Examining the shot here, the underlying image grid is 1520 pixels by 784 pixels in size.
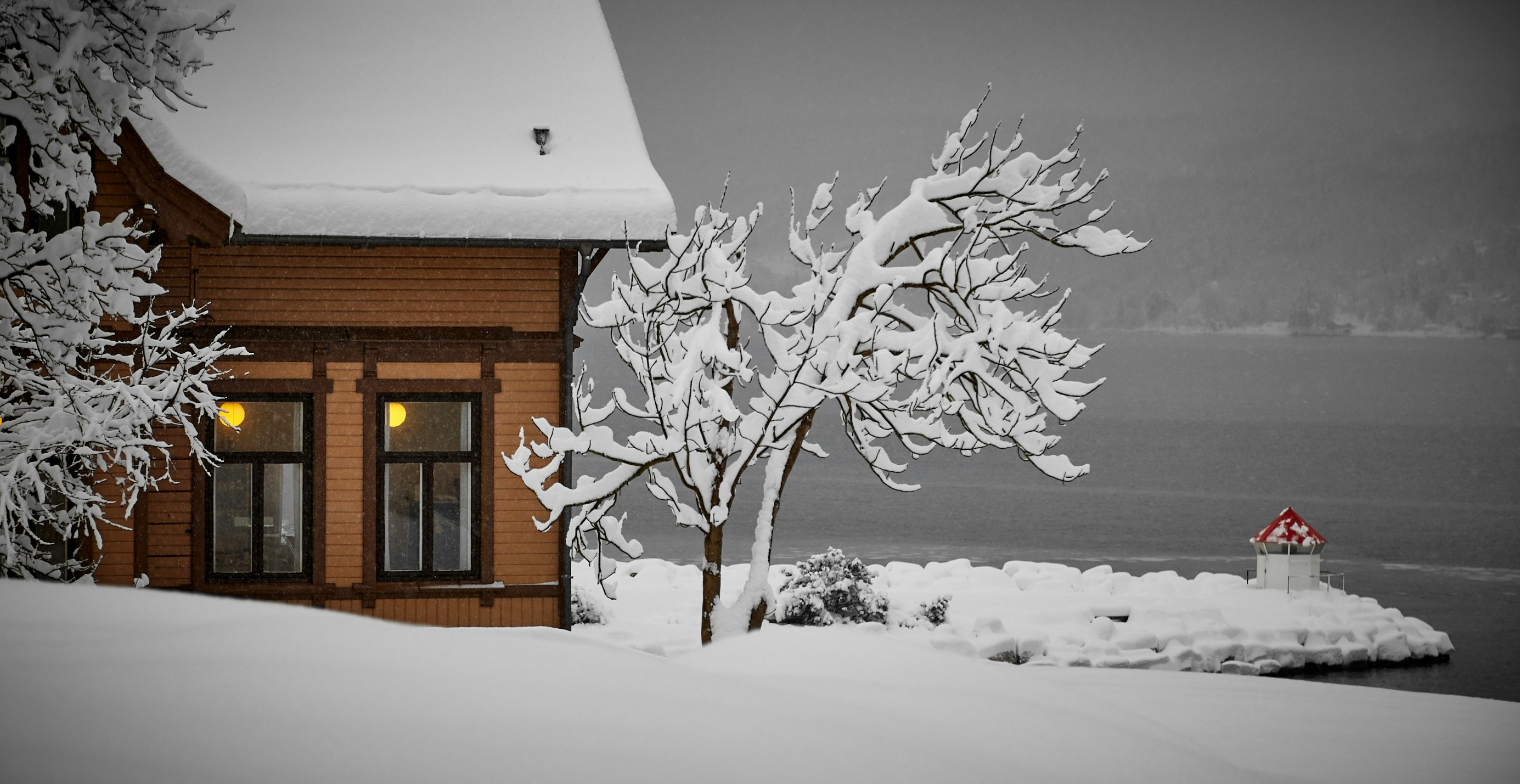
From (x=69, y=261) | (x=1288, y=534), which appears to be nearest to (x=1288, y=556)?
(x=1288, y=534)

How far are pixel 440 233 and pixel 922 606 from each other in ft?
32.0

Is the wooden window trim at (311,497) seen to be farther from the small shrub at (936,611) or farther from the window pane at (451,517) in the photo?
the small shrub at (936,611)

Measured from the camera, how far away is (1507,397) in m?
153

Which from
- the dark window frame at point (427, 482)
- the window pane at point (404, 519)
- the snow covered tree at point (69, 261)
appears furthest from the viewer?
the window pane at point (404, 519)

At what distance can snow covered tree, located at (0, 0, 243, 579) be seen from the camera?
23.8 ft

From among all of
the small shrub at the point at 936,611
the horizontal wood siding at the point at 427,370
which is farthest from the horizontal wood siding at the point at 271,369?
the small shrub at the point at 936,611

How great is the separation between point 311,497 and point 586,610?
17.5 ft

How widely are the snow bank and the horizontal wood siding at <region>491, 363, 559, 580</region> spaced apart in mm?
2360

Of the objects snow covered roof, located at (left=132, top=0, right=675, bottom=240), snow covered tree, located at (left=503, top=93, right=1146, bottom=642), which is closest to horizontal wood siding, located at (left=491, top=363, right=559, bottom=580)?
snow covered tree, located at (left=503, top=93, right=1146, bottom=642)

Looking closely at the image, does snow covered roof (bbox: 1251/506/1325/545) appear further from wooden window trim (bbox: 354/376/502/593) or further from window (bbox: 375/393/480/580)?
window (bbox: 375/393/480/580)

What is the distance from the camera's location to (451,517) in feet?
37.4

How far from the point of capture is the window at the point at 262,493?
11.1 metres

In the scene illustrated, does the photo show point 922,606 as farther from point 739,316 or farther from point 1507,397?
point 1507,397

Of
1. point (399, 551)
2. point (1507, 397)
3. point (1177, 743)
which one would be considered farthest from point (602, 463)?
point (1507, 397)
